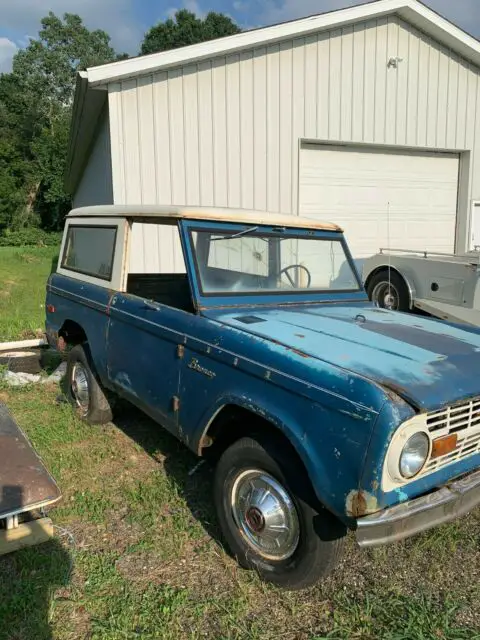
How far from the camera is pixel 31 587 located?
2518 mm

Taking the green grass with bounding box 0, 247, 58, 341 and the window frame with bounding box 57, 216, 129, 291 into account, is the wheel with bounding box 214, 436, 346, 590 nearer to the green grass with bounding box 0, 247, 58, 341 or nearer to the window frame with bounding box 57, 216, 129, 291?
the window frame with bounding box 57, 216, 129, 291

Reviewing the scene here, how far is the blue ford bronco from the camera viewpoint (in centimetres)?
206

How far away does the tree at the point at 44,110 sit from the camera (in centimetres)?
3688

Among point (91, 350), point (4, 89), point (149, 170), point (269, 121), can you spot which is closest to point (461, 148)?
point (269, 121)

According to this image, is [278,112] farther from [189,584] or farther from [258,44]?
[189,584]

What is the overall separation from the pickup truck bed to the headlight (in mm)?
1594

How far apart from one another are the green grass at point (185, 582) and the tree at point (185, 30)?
4507 cm

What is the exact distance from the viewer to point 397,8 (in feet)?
30.7

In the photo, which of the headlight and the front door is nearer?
the headlight

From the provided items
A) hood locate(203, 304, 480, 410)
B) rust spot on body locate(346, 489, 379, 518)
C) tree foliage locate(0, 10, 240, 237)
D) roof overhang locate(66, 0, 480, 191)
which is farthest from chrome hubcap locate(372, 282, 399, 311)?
tree foliage locate(0, 10, 240, 237)

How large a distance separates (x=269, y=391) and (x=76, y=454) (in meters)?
2.20

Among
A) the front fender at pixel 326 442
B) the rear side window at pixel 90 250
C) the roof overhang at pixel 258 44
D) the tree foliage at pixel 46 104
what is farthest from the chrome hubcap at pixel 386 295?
the tree foliage at pixel 46 104

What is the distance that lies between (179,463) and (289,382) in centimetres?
188

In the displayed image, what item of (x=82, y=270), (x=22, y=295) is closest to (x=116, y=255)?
(x=82, y=270)
